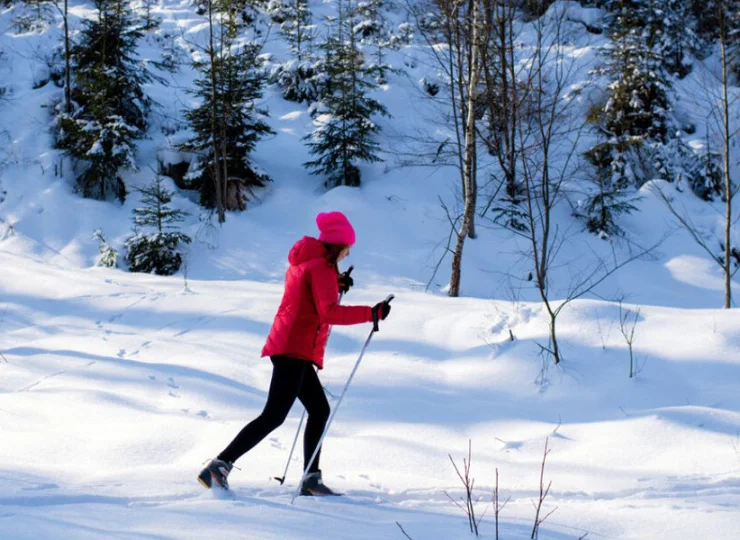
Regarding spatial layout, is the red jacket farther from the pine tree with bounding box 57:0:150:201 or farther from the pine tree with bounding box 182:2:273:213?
the pine tree with bounding box 57:0:150:201

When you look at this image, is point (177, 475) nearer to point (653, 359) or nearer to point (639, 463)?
point (639, 463)

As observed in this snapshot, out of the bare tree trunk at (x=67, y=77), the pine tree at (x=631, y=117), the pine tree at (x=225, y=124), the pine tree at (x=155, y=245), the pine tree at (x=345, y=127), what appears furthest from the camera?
the pine tree at (x=631, y=117)

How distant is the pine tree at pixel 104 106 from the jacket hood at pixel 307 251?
1208 centimetres

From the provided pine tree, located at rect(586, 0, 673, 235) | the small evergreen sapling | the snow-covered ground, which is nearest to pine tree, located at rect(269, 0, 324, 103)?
the small evergreen sapling

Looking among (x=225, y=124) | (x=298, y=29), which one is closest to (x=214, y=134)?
(x=225, y=124)

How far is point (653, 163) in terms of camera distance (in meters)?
16.4

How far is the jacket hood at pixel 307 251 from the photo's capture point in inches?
129

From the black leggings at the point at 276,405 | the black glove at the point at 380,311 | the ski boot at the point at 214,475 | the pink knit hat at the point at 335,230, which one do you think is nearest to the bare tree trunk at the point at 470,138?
the pink knit hat at the point at 335,230

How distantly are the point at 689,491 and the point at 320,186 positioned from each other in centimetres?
1251

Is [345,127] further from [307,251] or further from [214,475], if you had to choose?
[214,475]

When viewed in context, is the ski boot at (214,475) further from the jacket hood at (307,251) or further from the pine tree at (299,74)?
the pine tree at (299,74)

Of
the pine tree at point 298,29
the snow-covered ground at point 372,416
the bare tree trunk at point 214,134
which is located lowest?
the snow-covered ground at point 372,416

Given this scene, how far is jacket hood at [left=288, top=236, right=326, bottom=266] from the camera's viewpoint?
3.29 metres

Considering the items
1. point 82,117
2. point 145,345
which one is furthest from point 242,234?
point 145,345
